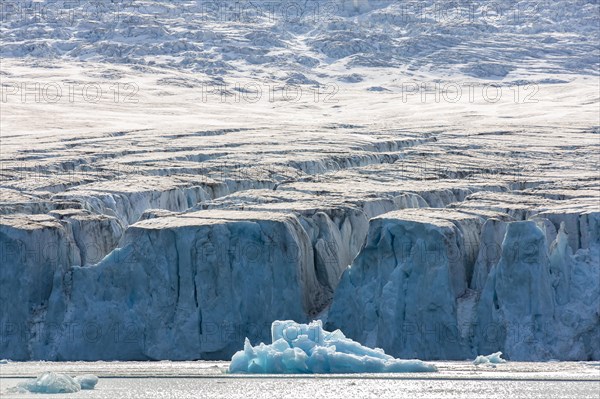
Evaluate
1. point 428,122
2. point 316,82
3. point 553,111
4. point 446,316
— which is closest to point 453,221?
point 446,316

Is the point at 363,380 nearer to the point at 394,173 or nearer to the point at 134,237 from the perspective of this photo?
the point at 134,237

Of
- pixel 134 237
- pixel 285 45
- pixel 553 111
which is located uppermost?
pixel 285 45

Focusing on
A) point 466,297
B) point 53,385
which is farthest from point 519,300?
point 53,385

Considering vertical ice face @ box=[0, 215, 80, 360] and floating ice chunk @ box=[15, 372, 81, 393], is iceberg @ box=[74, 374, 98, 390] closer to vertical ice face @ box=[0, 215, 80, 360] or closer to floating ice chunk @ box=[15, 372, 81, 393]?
floating ice chunk @ box=[15, 372, 81, 393]

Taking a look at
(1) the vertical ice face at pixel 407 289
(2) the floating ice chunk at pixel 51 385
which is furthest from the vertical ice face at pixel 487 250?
(2) the floating ice chunk at pixel 51 385

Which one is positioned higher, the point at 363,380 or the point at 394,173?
the point at 394,173

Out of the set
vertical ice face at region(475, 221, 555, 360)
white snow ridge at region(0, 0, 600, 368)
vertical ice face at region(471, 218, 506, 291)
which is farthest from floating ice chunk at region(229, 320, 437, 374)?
vertical ice face at region(471, 218, 506, 291)
